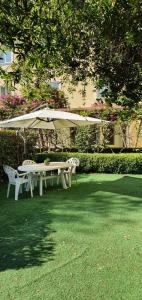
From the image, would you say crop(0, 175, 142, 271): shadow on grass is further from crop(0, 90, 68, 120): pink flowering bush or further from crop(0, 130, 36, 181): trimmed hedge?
crop(0, 90, 68, 120): pink flowering bush

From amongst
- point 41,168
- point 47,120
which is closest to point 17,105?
point 47,120

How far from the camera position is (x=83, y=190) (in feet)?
42.2

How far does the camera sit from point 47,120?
14281 millimetres

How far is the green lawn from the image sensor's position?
5.07 meters

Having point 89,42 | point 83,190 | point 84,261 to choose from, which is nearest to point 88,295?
point 84,261

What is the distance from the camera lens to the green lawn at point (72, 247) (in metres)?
5.07

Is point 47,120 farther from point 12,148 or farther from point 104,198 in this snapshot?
point 104,198

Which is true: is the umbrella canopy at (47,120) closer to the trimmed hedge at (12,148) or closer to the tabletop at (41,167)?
the tabletop at (41,167)

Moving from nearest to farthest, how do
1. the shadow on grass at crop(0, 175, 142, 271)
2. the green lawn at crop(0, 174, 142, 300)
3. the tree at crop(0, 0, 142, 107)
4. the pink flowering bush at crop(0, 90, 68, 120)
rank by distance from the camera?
the tree at crop(0, 0, 142, 107) < the green lawn at crop(0, 174, 142, 300) < the shadow on grass at crop(0, 175, 142, 271) < the pink flowering bush at crop(0, 90, 68, 120)

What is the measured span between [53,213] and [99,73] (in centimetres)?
530

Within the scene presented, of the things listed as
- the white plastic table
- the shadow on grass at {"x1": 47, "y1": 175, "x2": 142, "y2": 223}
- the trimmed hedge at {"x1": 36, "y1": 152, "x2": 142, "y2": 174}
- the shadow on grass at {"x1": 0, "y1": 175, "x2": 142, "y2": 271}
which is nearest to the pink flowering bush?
the trimmed hedge at {"x1": 36, "y1": 152, "x2": 142, "y2": 174}

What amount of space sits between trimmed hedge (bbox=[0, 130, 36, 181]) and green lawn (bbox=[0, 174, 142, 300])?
4.46m

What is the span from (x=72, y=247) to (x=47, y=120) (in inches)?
318

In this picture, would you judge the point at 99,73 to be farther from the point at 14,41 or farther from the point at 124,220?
the point at 124,220
